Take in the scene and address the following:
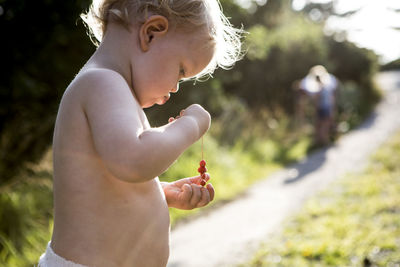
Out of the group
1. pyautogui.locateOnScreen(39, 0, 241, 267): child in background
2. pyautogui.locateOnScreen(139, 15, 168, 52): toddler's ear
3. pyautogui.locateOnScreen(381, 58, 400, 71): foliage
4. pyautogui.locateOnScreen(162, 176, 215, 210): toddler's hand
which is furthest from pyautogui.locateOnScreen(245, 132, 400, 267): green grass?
pyautogui.locateOnScreen(381, 58, 400, 71): foliage

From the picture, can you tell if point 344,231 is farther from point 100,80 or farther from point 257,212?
point 100,80

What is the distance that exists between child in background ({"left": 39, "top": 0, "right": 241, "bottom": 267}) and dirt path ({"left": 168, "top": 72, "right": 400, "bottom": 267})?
2.89m

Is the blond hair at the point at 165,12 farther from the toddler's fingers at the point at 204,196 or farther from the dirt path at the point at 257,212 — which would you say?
the dirt path at the point at 257,212

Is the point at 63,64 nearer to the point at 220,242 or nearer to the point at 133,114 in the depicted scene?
the point at 220,242

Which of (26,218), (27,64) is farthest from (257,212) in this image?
(27,64)

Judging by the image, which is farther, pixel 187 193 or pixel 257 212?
pixel 257 212

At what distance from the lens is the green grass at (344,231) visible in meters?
3.81

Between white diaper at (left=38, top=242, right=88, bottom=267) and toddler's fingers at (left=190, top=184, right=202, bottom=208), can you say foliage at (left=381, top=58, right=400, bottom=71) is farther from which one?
white diaper at (left=38, top=242, right=88, bottom=267)

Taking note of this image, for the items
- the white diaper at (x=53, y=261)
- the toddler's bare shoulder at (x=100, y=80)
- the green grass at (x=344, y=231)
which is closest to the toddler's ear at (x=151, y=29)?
the toddler's bare shoulder at (x=100, y=80)

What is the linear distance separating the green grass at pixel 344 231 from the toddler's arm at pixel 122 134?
9.86ft

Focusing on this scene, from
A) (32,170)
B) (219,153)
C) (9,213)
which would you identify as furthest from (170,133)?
(219,153)

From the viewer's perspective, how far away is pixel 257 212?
221 inches

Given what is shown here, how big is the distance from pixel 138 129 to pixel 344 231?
151 inches

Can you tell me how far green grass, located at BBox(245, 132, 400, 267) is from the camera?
381cm
